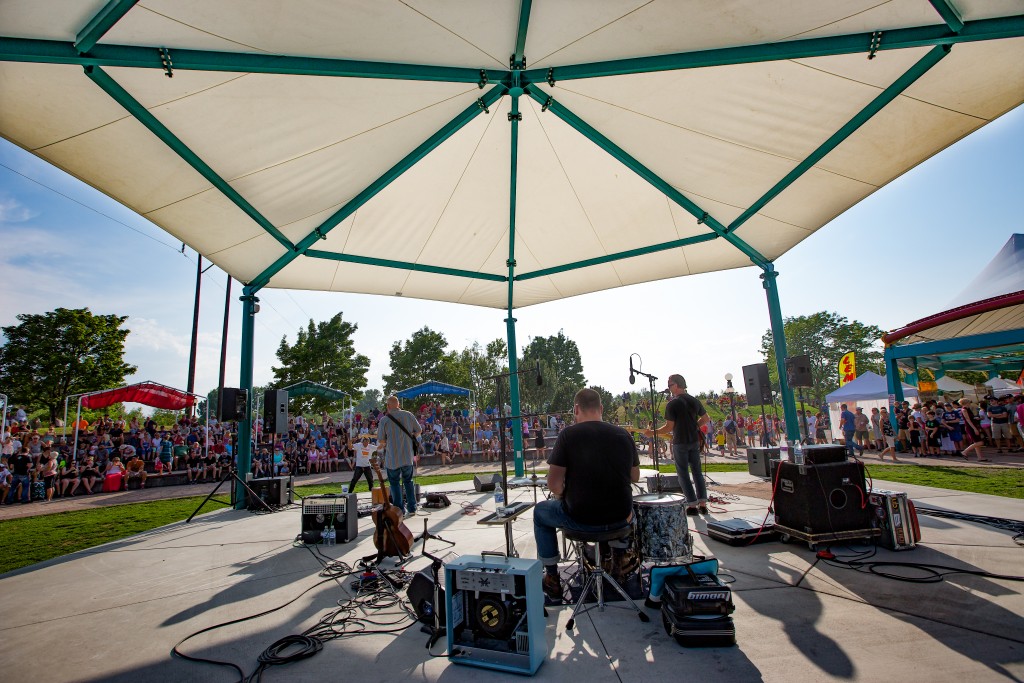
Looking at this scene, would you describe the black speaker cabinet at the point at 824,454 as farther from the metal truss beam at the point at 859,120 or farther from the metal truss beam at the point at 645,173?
the metal truss beam at the point at 645,173

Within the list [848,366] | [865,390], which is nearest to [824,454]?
[865,390]

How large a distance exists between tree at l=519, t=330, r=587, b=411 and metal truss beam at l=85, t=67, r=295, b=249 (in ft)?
95.2

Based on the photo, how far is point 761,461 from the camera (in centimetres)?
957

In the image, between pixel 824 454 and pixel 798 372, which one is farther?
pixel 798 372

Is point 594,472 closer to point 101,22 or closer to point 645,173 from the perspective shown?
point 101,22

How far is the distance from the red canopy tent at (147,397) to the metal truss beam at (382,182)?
1069cm

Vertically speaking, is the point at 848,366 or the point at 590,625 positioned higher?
the point at 848,366

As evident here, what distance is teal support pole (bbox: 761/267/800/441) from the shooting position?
827 centimetres

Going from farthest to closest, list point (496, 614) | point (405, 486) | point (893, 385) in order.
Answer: point (893, 385), point (405, 486), point (496, 614)

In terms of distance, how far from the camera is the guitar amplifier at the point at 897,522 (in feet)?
14.3

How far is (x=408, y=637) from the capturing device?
3.17 meters

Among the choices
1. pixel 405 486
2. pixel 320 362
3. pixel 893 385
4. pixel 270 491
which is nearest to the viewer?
pixel 405 486

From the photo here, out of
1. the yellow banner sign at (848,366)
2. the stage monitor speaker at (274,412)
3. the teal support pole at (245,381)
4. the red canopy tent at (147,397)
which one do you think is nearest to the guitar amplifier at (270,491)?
the teal support pole at (245,381)

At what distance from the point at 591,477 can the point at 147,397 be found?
19.4 meters
